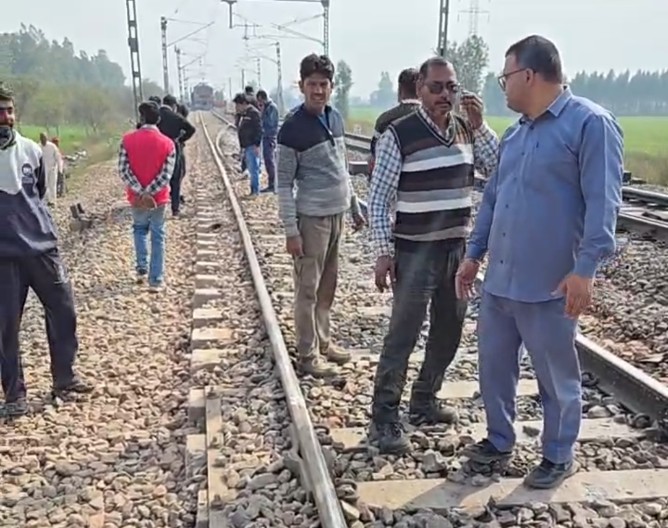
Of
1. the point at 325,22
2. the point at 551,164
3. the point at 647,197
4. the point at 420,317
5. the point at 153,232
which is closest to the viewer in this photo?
the point at 551,164

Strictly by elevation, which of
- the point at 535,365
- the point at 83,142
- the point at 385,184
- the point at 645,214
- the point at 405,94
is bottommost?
the point at 83,142

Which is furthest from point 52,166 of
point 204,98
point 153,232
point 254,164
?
point 204,98

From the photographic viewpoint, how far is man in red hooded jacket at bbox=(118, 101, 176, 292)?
7.48 m

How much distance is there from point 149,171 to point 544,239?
5000 millimetres

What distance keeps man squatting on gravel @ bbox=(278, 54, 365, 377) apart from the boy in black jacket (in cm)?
891

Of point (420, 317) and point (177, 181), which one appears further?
point (177, 181)

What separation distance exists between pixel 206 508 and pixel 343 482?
61cm

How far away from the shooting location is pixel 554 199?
10.5ft

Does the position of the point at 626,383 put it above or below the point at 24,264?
below

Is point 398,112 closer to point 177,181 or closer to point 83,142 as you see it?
point 177,181

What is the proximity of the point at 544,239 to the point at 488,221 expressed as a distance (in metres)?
0.46

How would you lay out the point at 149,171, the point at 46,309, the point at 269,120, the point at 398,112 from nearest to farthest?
1. the point at 46,309
2. the point at 398,112
3. the point at 149,171
4. the point at 269,120

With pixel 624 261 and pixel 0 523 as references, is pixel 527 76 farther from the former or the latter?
pixel 624 261

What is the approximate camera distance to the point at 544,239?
128 inches
